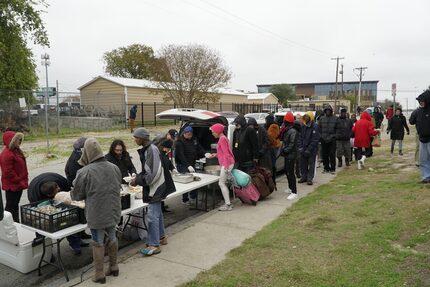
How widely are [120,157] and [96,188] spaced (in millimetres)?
2274

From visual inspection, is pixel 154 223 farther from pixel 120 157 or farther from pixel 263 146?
pixel 263 146

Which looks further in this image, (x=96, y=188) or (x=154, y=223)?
(x=154, y=223)

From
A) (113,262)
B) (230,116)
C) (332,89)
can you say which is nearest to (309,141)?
(113,262)

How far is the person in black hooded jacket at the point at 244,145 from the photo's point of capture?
26.8 feet

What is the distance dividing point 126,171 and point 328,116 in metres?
6.49

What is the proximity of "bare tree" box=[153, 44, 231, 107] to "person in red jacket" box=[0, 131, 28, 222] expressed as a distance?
25.6m

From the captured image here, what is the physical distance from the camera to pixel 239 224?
6.79 metres

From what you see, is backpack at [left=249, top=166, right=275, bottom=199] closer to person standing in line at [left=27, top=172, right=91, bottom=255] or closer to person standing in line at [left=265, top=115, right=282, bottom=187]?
person standing in line at [left=265, top=115, right=282, bottom=187]

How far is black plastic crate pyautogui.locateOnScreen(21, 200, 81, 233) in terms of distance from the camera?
461cm

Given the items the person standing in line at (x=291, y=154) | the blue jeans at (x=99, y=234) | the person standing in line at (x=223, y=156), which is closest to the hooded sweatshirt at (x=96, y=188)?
the blue jeans at (x=99, y=234)

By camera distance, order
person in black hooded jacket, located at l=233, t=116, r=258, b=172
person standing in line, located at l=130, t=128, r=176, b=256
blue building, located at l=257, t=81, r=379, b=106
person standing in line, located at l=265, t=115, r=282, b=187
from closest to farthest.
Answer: person standing in line, located at l=130, t=128, r=176, b=256 < person in black hooded jacket, located at l=233, t=116, r=258, b=172 < person standing in line, located at l=265, t=115, r=282, b=187 < blue building, located at l=257, t=81, r=379, b=106

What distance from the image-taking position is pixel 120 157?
6668mm

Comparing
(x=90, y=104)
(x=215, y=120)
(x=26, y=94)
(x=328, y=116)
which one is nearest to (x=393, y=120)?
(x=328, y=116)

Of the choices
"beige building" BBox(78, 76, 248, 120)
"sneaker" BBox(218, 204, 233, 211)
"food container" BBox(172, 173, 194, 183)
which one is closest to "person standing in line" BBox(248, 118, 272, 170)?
"sneaker" BBox(218, 204, 233, 211)
